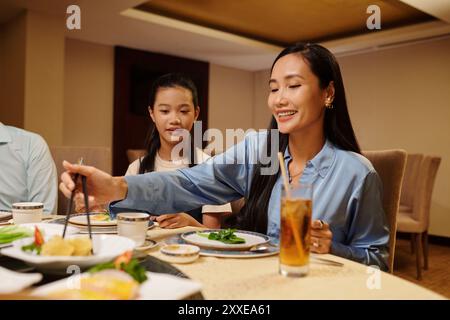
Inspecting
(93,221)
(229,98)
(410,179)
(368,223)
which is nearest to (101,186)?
(93,221)

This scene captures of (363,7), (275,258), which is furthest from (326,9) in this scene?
(275,258)

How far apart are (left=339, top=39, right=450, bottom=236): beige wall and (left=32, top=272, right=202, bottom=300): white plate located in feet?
17.6

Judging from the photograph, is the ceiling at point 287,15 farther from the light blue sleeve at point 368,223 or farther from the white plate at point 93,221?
the white plate at point 93,221

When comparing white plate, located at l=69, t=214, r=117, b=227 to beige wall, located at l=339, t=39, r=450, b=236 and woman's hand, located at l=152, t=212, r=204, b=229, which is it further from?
beige wall, located at l=339, t=39, r=450, b=236

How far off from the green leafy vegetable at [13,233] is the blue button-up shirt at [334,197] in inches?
13.5

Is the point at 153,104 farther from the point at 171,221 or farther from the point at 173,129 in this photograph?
the point at 171,221

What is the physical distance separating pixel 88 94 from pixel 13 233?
509 centimetres

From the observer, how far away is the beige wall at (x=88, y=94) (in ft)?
18.3

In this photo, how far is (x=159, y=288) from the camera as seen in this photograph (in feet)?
2.29

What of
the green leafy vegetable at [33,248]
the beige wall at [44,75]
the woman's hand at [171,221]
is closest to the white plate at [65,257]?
the green leafy vegetable at [33,248]

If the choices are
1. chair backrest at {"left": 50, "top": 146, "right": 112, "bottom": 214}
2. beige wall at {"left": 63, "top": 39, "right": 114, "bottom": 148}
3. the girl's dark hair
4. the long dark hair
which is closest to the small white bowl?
the long dark hair
